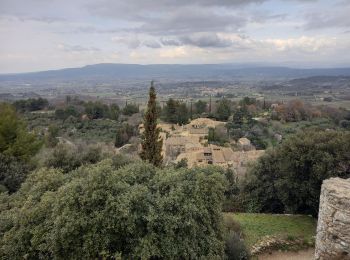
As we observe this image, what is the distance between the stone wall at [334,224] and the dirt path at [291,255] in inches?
188

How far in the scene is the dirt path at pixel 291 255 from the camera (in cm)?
1272

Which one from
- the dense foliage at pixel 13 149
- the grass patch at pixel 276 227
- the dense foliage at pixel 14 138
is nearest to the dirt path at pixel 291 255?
the grass patch at pixel 276 227

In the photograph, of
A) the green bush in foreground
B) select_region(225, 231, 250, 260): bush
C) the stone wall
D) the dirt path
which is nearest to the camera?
the stone wall

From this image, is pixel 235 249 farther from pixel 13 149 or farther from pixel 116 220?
pixel 13 149

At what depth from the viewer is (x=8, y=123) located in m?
19.7

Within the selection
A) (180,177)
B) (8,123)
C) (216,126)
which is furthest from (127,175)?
(216,126)

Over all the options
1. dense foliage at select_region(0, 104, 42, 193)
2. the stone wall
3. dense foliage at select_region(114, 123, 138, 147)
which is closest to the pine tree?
dense foliage at select_region(0, 104, 42, 193)

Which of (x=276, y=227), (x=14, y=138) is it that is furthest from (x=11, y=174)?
(x=276, y=227)

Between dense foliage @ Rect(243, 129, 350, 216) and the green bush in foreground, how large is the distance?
7043 mm

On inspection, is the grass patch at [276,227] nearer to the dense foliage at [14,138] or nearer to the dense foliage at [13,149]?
the dense foliage at [13,149]

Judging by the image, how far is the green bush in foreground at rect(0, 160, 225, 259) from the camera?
339 inches

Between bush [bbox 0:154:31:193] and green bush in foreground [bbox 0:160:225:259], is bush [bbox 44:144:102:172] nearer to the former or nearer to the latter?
bush [bbox 0:154:31:193]

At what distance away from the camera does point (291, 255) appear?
12992 mm

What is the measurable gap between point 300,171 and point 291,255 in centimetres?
444
